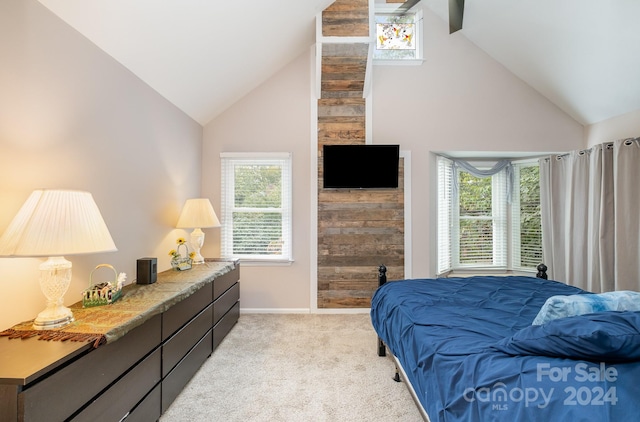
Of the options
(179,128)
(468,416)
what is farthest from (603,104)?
(179,128)

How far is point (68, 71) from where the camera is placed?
1801mm

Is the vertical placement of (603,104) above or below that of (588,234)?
above

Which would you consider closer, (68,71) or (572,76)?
(68,71)

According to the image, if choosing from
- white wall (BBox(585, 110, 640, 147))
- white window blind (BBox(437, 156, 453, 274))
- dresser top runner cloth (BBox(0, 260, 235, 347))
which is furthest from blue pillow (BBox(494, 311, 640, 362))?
white wall (BBox(585, 110, 640, 147))

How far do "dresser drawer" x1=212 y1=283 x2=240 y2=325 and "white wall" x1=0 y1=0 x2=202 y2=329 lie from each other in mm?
674

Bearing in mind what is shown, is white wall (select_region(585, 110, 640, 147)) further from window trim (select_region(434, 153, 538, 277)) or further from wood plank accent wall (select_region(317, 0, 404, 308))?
wood plank accent wall (select_region(317, 0, 404, 308))

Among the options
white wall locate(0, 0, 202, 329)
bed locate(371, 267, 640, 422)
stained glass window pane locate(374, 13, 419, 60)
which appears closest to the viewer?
bed locate(371, 267, 640, 422)

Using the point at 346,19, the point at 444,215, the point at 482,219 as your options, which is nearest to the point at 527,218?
the point at 482,219

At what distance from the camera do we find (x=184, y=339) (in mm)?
2164

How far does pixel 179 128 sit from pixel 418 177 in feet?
9.92

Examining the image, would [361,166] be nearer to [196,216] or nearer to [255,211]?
[255,211]

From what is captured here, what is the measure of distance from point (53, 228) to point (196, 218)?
1.79 m

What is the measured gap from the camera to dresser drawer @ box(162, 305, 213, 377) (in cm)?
192

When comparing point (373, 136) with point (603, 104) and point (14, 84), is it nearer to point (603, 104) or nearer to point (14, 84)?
point (603, 104)
